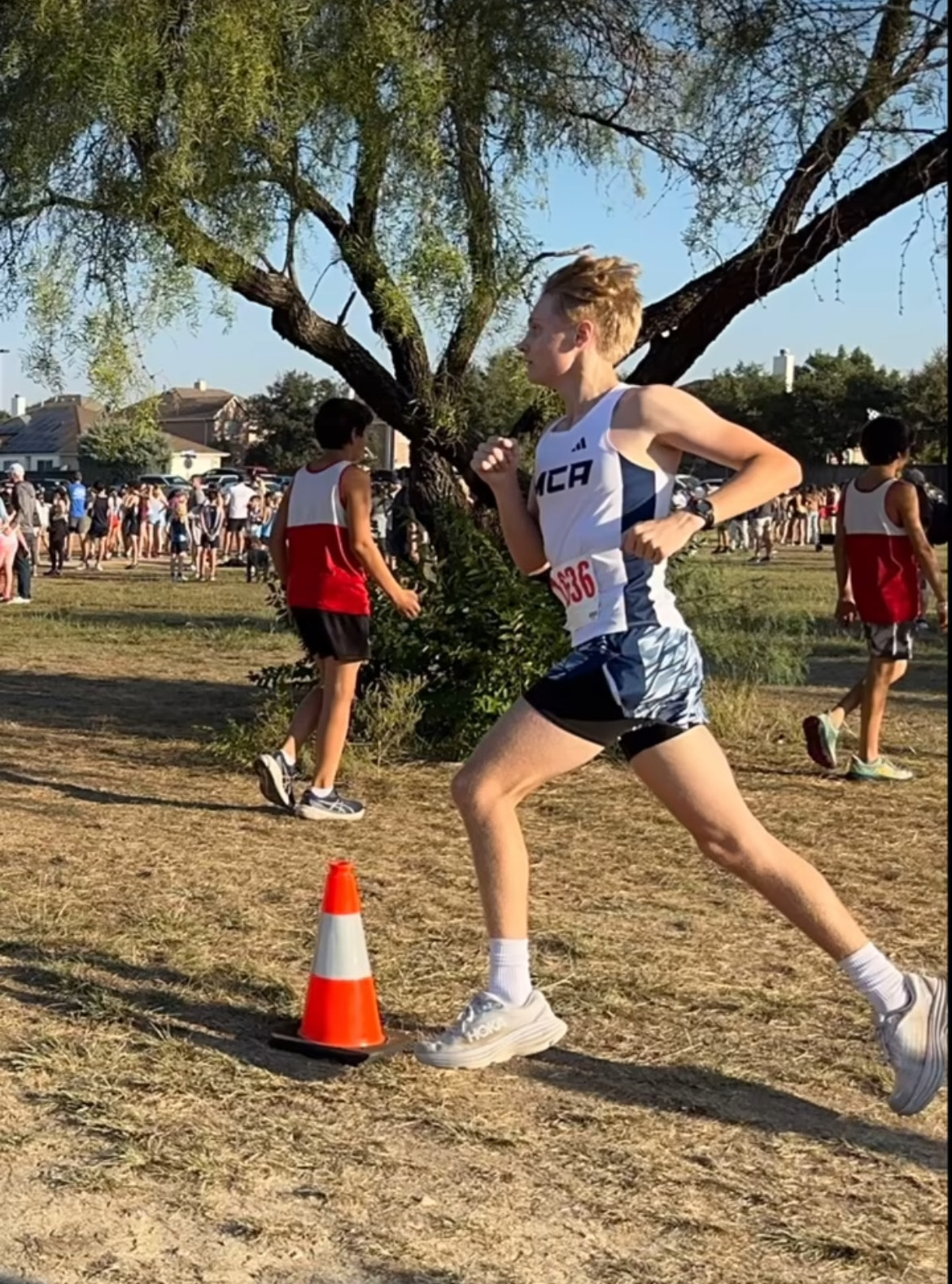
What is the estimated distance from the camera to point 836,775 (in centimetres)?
895

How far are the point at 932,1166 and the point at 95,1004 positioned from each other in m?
2.39

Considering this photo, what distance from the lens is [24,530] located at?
72.9ft

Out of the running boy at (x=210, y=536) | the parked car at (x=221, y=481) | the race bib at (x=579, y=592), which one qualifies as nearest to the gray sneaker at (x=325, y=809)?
the race bib at (x=579, y=592)

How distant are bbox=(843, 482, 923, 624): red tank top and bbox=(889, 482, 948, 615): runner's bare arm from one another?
0.20 feet

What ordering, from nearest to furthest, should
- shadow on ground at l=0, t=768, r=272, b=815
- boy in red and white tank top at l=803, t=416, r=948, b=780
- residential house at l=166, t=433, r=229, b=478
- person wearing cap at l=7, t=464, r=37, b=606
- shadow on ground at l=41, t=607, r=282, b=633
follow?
shadow on ground at l=0, t=768, r=272, b=815 < boy in red and white tank top at l=803, t=416, r=948, b=780 < shadow on ground at l=41, t=607, r=282, b=633 < person wearing cap at l=7, t=464, r=37, b=606 < residential house at l=166, t=433, r=229, b=478

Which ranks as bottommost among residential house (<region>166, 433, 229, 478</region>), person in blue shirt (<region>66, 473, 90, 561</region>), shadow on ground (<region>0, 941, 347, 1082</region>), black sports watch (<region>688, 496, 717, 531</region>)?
shadow on ground (<region>0, 941, 347, 1082</region>)

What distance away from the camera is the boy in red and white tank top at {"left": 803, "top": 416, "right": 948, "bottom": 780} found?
27.6ft

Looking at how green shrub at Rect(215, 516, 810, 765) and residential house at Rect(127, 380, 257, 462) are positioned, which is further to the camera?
residential house at Rect(127, 380, 257, 462)

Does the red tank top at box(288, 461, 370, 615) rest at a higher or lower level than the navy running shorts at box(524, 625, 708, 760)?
higher

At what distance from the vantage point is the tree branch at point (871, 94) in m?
7.12

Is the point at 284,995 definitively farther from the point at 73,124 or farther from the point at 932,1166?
the point at 73,124

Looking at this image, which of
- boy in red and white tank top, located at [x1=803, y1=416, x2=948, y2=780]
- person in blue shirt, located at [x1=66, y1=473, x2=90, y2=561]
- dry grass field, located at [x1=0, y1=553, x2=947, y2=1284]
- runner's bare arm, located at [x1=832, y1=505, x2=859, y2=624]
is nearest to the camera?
dry grass field, located at [x1=0, y1=553, x2=947, y2=1284]

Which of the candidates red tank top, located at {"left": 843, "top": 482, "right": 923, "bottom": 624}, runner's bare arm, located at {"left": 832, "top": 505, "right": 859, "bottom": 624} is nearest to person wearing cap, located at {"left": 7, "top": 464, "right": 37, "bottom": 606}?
runner's bare arm, located at {"left": 832, "top": 505, "right": 859, "bottom": 624}

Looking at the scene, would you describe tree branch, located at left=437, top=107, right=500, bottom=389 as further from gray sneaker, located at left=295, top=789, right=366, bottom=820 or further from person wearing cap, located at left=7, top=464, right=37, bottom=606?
person wearing cap, located at left=7, top=464, right=37, bottom=606
